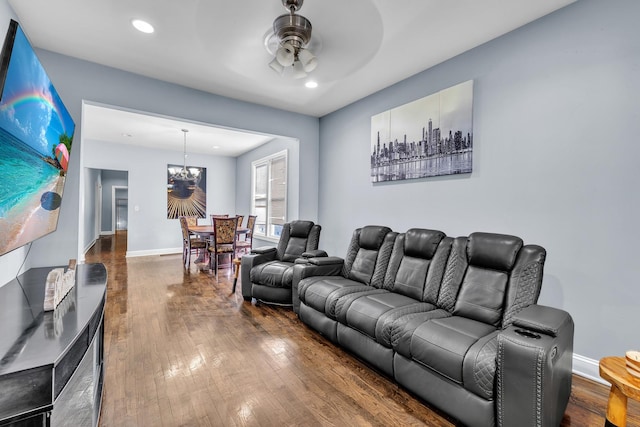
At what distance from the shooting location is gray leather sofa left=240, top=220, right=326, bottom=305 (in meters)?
3.47

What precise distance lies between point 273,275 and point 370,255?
1.24 m

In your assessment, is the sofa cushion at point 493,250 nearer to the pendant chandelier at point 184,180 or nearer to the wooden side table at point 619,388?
the wooden side table at point 619,388

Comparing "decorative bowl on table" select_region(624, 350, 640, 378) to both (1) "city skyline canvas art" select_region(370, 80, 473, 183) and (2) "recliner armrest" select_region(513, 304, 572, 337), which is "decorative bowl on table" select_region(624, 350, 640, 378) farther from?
(1) "city skyline canvas art" select_region(370, 80, 473, 183)

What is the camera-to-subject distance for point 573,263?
7.18 feet

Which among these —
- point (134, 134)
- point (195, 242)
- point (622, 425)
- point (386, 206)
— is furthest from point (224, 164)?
point (622, 425)

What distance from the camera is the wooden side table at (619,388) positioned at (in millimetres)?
1208

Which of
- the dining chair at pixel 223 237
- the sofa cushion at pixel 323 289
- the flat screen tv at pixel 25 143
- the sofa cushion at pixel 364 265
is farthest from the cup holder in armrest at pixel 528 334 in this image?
the dining chair at pixel 223 237

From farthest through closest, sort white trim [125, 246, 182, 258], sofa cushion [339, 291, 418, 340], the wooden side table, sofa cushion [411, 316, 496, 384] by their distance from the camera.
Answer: white trim [125, 246, 182, 258] < sofa cushion [339, 291, 418, 340] < sofa cushion [411, 316, 496, 384] < the wooden side table

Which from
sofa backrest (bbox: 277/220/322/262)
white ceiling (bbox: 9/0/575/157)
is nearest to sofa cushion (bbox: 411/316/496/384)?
sofa backrest (bbox: 277/220/322/262)

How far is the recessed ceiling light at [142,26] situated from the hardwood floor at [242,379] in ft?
9.24

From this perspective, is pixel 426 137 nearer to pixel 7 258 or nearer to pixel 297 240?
pixel 297 240

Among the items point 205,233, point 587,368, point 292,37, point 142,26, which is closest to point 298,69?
point 292,37

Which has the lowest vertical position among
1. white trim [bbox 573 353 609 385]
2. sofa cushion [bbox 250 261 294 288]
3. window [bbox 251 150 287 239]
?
white trim [bbox 573 353 609 385]

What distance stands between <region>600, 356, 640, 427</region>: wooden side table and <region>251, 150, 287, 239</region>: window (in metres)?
4.87
